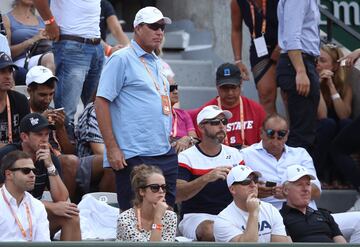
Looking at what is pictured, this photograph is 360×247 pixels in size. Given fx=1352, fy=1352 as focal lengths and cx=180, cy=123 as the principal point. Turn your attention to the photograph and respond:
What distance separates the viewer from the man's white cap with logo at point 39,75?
1075 centimetres

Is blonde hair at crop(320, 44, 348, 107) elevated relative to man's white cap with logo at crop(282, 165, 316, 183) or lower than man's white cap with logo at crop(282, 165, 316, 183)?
elevated

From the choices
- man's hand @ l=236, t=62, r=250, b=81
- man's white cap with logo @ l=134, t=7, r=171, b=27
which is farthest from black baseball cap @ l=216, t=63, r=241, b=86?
man's white cap with logo @ l=134, t=7, r=171, b=27

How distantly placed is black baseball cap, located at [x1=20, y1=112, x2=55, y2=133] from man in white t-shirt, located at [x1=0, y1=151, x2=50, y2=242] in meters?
0.53

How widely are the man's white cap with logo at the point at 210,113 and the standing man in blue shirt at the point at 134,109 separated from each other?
4.14 ft

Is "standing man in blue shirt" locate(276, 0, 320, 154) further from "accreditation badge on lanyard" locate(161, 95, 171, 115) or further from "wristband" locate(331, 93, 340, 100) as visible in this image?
"accreditation badge on lanyard" locate(161, 95, 171, 115)

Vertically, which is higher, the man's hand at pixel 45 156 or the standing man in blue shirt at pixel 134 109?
the standing man in blue shirt at pixel 134 109

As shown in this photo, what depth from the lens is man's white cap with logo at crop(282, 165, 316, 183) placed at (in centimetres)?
1030

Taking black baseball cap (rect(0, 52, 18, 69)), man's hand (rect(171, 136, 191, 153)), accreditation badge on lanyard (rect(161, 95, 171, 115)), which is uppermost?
black baseball cap (rect(0, 52, 18, 69))

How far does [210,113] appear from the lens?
10.7 metres

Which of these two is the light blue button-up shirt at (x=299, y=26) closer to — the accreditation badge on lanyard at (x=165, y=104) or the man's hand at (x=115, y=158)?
the accreditation badge on lanyard at (x=165, y=104)

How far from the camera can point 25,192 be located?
9297mm

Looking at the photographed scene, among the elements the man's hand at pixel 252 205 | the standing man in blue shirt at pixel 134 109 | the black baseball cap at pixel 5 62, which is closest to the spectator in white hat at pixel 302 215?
the man's hand at pixel 252 205

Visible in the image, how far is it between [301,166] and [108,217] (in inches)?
61.2

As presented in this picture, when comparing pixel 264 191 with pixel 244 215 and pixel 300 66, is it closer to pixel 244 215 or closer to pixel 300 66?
pixel 244 215
